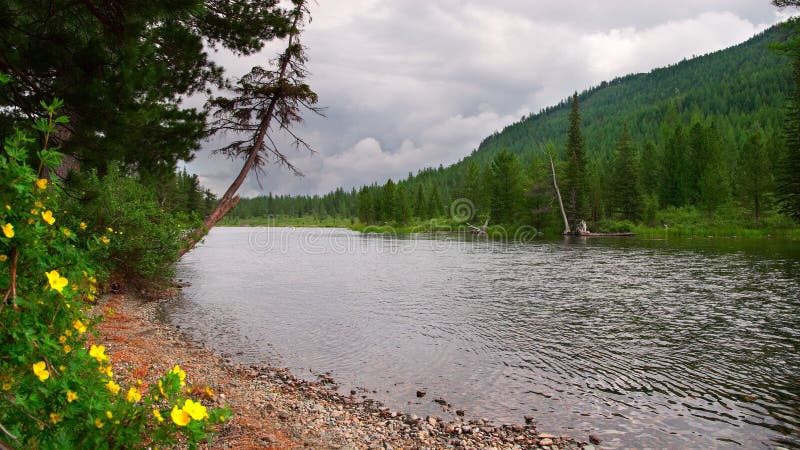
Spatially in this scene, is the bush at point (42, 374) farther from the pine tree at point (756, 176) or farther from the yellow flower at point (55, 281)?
the pine tree at point (756, 176)

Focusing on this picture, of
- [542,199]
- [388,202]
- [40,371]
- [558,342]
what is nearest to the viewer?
[40,371]

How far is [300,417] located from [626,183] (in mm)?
75851

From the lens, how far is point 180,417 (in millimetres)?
2459

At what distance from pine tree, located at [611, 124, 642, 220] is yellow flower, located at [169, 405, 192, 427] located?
79197mm

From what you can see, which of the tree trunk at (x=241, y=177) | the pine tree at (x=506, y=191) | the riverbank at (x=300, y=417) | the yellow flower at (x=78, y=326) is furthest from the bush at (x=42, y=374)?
the pine tree at (x=506, y=191)

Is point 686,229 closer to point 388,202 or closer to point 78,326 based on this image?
point 78,326

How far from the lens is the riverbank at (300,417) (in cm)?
676

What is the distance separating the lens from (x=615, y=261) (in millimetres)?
31594

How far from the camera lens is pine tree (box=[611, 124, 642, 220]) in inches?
2813

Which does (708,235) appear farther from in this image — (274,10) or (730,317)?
(274,10)

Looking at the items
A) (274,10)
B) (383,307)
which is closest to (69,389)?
(274,10)

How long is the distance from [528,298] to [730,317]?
22.9 feet

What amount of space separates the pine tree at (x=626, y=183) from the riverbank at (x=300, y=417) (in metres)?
73.4

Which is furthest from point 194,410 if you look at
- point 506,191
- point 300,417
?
point 506,191
